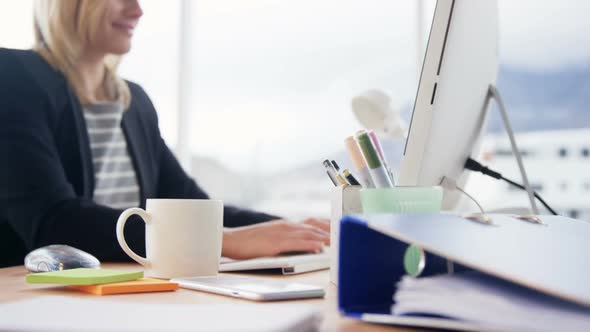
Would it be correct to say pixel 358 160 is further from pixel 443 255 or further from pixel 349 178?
pixel 443 255

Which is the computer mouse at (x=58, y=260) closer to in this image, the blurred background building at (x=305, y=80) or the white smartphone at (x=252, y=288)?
the white smartphone at (x=252, y=288)

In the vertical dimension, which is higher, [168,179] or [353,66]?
[353,66]

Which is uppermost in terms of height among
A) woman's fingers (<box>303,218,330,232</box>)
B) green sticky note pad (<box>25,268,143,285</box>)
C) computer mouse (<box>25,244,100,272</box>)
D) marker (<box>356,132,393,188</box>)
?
marker (<box>356,132,393,188</box>)

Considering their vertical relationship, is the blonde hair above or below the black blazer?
above

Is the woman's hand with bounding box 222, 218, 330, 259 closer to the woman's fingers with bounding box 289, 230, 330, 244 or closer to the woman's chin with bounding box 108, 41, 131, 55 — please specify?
the woman's fingers with bounding box 289, 230, 330, 244

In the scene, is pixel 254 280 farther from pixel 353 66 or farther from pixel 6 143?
pixel 353 66

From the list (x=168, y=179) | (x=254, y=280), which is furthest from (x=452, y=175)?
(x=168, y=179)

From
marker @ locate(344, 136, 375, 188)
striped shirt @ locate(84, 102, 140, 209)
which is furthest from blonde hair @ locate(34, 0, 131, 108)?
marker @ locate(344, 136, 375, 188)

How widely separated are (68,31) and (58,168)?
49 centimetres

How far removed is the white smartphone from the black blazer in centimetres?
25

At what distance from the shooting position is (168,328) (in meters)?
0.39

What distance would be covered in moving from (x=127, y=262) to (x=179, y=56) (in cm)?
211

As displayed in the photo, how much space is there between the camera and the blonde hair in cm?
150

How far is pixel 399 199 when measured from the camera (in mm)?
594
